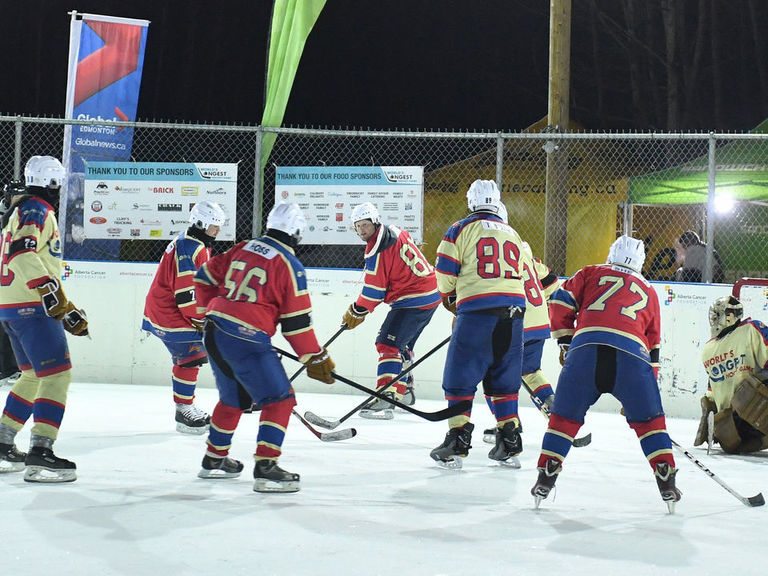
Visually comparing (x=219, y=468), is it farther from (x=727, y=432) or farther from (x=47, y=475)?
(x=727, y=432)

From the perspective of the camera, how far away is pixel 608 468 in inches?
242

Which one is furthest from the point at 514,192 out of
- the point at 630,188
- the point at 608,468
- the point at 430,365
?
the point at 608,468

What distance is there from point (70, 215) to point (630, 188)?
5.93 metres

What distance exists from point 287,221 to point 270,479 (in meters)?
1.27

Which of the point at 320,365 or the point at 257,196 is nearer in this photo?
the point at 320,365

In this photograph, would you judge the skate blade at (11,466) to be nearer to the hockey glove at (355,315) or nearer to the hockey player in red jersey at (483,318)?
the hockey player in red jersey at (483,318)

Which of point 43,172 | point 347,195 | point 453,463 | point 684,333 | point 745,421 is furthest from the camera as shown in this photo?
point 347,195

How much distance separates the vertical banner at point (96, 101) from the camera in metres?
9.74

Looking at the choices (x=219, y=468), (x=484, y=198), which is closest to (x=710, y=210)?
(x=484, y=198)

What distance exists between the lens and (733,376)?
6820 millimetres

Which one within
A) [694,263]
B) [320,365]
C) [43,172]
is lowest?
[320,365]

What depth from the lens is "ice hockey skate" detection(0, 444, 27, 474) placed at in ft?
17.8

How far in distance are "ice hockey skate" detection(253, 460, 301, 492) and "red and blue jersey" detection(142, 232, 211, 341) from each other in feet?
6.51

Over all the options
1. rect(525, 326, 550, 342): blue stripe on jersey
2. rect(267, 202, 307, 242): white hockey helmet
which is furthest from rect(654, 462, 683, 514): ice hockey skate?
rect(525, 326, 550, 342): blue stripe on jersey
